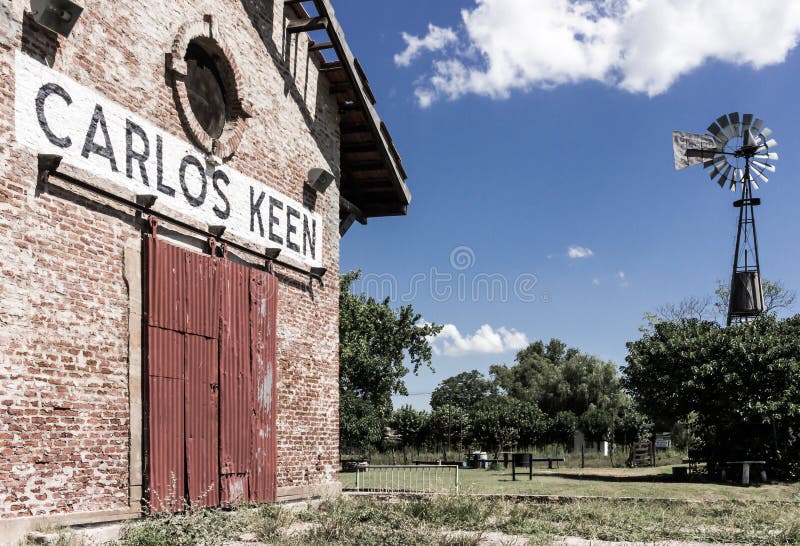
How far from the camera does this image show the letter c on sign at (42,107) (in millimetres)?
8172

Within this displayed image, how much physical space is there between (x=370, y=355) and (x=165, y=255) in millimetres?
30715

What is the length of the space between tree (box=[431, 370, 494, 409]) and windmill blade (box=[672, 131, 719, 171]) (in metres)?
52.0

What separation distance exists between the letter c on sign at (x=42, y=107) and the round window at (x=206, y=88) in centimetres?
277

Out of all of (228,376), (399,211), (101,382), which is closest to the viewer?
(101,382)

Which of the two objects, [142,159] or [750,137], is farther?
[750,137]

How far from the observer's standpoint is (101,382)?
8719mm

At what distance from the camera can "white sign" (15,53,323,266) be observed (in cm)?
817

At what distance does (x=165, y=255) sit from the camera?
9.88 meters

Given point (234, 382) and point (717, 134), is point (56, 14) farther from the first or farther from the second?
point (717, 134)

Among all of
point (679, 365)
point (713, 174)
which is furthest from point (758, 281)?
point (679, 365)

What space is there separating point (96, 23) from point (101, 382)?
427 cm

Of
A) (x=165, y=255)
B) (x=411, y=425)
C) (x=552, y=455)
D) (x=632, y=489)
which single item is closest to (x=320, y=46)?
(x=165, y=255)

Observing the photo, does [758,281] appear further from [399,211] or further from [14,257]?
[14,257]

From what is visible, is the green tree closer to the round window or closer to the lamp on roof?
the round window
